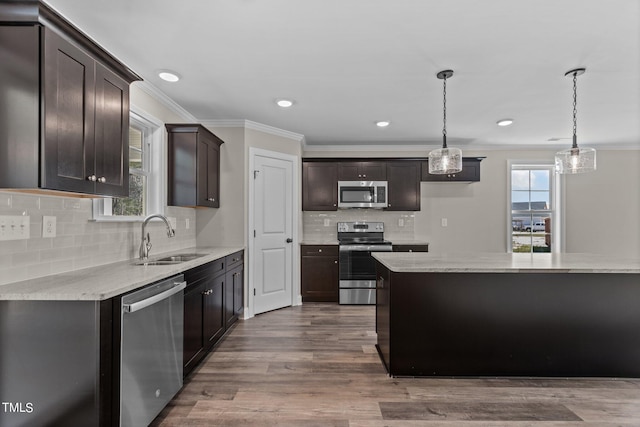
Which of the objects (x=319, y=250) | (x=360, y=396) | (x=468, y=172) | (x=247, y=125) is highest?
(x=247, y=125)

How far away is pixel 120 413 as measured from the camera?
1530mm

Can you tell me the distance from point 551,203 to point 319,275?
Result: 401 cm

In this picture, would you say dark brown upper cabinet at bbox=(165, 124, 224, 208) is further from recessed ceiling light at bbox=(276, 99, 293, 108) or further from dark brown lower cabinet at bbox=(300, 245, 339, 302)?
dark brown lower cabinet at bbox=(300, 245, 339, 302)

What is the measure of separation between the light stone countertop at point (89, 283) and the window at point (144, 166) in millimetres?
859

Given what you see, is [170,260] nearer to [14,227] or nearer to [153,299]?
[153,299]

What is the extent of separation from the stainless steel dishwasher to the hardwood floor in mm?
232

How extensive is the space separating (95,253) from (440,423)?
8.00 ft

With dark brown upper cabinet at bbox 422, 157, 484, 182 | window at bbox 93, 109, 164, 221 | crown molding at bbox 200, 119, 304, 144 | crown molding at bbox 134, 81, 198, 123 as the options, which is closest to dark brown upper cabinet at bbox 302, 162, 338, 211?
crown molding at bbox 200, 119, 304, 144

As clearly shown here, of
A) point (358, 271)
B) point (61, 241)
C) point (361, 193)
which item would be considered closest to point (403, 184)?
point (361, 193)

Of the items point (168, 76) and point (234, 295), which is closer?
point (168, 76)

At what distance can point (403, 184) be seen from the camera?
194 inches

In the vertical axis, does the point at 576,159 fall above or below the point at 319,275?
above

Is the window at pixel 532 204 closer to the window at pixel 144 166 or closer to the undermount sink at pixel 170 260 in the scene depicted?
the undermount sink at pixel 170 260

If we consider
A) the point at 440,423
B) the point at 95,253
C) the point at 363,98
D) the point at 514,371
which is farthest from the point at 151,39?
the point at 514,371
